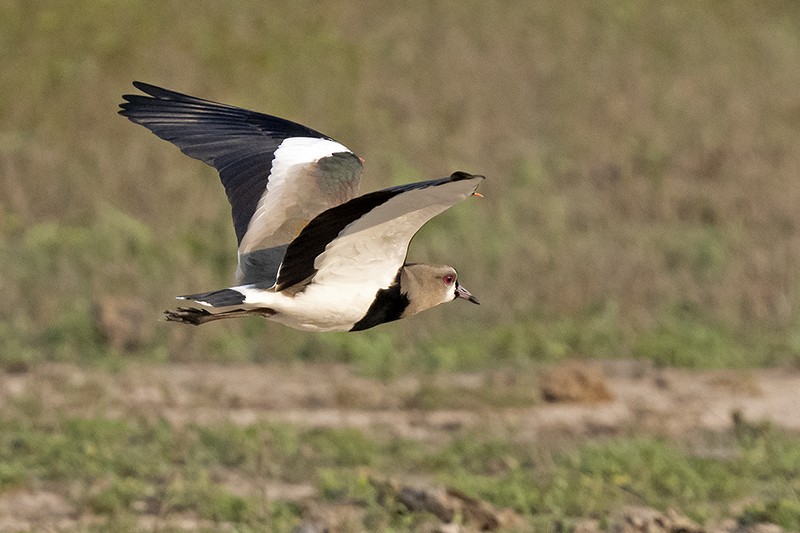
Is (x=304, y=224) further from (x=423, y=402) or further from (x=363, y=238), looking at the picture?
(x=423, y=402)

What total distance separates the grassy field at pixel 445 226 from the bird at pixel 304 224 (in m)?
1.39

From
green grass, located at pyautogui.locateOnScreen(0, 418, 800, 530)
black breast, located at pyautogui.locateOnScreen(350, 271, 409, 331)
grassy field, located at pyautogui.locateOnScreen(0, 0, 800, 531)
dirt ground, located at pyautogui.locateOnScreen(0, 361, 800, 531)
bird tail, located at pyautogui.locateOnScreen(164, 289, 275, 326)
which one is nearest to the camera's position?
bird tail, located at pyautogui.locateOnScreen(164, 289, 275, 326)

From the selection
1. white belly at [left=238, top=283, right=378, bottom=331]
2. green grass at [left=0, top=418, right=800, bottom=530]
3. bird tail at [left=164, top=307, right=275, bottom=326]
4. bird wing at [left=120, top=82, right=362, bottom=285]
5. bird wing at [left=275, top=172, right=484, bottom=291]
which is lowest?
green grass at [left=0, top=418, right=800, bottom=530]

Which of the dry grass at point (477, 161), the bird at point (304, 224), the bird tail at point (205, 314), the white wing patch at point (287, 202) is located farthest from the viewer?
the dry grass at point (477, 161)

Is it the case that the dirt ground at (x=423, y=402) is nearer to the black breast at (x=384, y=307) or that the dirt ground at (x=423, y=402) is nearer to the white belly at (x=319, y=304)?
the black breast at (x=384, y=307)

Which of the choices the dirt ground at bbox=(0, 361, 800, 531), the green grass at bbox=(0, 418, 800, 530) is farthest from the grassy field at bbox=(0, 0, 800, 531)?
the dirt ground at bbox=(0, 361, 800, 531)

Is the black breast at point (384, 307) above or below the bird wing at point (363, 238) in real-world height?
below

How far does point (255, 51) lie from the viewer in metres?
14.5

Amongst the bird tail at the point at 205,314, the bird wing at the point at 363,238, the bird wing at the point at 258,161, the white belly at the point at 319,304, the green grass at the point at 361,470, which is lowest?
the green grass at the point at 361,470

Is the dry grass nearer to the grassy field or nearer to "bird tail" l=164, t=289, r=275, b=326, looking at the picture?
the grassy field

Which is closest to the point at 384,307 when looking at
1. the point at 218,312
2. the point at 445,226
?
the point at 218,312

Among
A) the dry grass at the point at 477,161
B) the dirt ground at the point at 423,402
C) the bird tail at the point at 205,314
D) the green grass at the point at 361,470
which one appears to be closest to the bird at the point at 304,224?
the bird tail at the point at 205,314

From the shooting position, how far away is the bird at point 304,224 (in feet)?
16.2

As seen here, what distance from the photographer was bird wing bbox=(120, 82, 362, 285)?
5.83 metres
